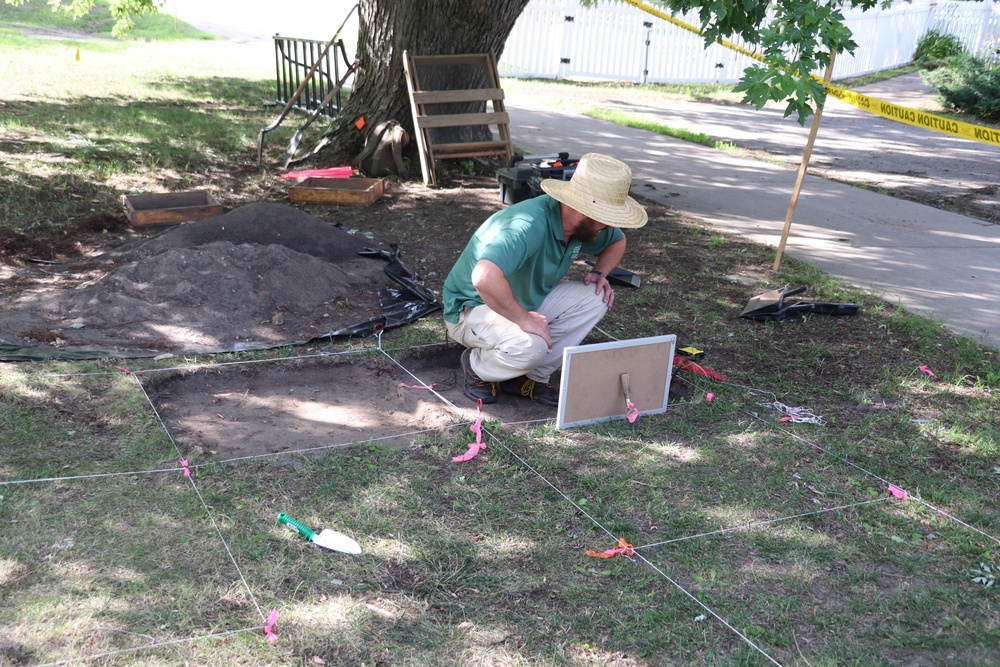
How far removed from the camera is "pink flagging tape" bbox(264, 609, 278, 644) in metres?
2.60

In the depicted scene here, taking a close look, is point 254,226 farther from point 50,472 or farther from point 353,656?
point 353,656

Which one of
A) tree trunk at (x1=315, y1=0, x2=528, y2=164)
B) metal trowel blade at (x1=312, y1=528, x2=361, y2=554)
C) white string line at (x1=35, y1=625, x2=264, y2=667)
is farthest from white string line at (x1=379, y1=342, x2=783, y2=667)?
tree trunk at (x1=315, y1=0, x2=528, y2=164)

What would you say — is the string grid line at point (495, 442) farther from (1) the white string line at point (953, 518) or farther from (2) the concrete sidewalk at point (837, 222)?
(2) the concrete sidewalk at point (837, 222)

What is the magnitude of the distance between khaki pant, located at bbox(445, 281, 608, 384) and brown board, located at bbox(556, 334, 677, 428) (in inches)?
10.8

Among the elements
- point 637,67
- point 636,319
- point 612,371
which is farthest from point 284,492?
point 637,67

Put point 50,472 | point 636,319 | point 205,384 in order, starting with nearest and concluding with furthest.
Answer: point 50,472
point 205,384
point 636,319

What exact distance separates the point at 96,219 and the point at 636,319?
14.6 feet

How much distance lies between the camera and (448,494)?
11.4 ft

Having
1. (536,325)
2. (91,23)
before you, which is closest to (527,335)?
(536,325)

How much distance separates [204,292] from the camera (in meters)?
5.24

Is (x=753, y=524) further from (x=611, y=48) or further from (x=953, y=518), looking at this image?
(x=611, y=48)

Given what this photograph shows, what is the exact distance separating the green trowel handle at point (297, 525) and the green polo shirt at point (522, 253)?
1429 millimetres

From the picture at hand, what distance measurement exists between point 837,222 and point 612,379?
5.00 metres

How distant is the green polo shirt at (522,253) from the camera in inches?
154
